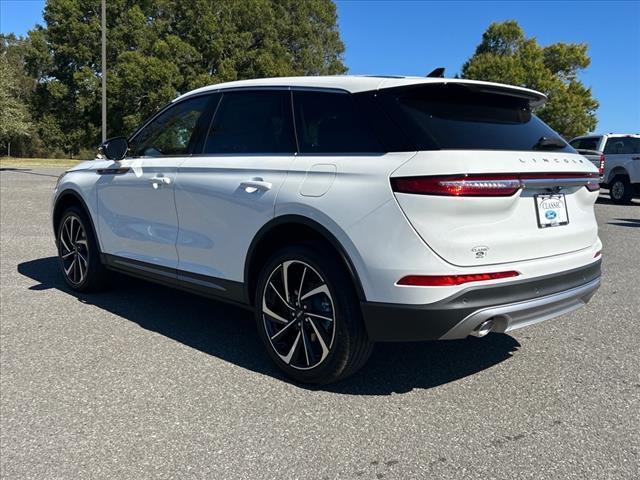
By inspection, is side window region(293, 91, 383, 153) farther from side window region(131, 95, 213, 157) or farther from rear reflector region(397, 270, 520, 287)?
side window region(131, 95, 213, 157)

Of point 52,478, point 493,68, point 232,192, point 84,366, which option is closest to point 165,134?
point 232,192

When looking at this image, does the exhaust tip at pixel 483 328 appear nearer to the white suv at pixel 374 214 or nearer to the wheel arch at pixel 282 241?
the white suv at pixel 374 214

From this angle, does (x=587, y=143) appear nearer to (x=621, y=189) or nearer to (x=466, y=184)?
(x=621, y=189)

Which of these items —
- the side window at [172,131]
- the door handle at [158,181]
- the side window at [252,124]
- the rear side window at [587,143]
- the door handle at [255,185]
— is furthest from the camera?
the rear side window at [587,143]

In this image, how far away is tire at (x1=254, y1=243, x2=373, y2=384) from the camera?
3.11 m

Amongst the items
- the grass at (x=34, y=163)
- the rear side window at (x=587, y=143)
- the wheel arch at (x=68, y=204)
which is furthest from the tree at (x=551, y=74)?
the wheel arch at (x=68, y=204)

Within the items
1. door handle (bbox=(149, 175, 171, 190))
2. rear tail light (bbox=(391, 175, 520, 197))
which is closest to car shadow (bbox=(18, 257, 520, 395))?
door handle (bbox=(149, 175, 171, 190))

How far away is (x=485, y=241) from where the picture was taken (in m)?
2.88

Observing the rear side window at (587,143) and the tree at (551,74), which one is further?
the tree at (551,74)

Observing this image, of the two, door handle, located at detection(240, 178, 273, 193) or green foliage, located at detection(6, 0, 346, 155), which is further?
green foliage, located at detection(6, 0, 346, 155)

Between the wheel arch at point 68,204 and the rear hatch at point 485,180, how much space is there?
3279mm

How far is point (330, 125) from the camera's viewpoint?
11.1ft

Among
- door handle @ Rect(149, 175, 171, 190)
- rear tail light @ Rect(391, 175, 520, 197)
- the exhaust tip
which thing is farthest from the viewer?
door handle @ Rect(149, 175, 171, 190)

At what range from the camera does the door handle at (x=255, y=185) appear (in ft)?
11.5
